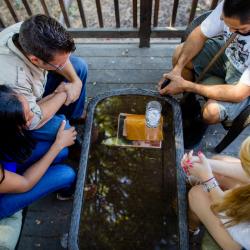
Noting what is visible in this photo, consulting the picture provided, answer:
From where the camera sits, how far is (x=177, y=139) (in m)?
2.44

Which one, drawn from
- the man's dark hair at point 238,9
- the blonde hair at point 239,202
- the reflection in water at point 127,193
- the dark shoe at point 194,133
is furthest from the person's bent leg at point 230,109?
the blonde hair at point 239,202

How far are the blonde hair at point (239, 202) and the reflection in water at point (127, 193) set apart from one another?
450 mm

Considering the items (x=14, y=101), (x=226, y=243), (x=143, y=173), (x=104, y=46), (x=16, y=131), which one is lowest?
(x=104, y=46)

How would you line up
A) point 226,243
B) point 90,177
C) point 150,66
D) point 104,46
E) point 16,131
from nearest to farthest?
point 226,243 < point 16,131 < point 90,177 < point 150,66 < point 104,46

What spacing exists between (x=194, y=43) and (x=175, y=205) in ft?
4.39

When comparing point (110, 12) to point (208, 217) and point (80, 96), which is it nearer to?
point (80, 96)

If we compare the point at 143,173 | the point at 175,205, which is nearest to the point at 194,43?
the point at 143,173

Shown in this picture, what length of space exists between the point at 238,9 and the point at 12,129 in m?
1.59

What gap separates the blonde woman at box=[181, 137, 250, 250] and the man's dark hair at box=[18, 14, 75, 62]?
3.58 ft

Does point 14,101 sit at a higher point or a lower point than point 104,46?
higher

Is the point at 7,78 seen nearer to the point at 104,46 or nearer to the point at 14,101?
the point at 14,101

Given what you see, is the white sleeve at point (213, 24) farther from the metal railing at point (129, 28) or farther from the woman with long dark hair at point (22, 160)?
the woman with long dark hair at point (22, 160)

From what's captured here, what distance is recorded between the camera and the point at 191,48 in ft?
9.15

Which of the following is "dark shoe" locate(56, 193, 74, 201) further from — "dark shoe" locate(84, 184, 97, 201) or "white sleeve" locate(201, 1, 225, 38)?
"white sleeve" locate(201, 1, 225, 38)
